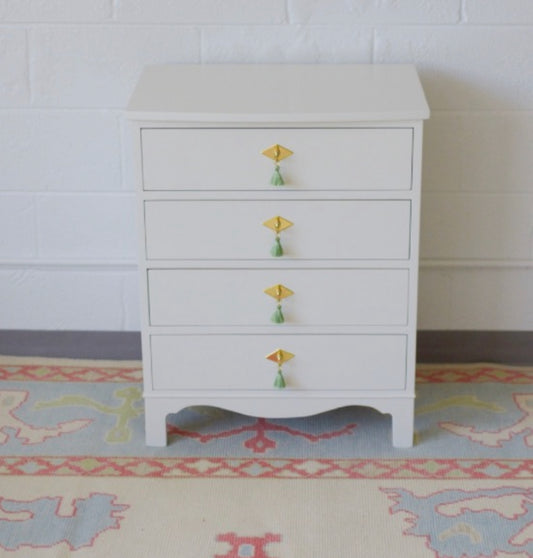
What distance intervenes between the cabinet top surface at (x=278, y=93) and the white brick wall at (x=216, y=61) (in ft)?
0.29

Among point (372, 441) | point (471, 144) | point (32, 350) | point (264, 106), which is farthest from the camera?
point (32, 350)

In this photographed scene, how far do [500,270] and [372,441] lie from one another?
594 mm

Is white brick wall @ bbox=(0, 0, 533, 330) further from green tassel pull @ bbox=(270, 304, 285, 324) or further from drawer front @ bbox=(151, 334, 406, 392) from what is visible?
green tassel pull @ bbox=(270, 304, 285, 324)

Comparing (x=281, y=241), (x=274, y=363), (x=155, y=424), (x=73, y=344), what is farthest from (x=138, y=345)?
(x=281, y=241)

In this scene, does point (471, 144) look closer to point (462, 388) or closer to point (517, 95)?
point (517, 95)

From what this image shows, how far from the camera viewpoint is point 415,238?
2279mm

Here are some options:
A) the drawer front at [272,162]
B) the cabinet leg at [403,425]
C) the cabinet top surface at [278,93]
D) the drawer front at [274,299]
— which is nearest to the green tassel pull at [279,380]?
the drawer front at [274,299]

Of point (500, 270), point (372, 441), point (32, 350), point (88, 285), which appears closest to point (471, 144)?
point (500, 270)

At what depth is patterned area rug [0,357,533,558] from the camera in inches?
A: 83.4

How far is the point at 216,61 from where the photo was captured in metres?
2.60

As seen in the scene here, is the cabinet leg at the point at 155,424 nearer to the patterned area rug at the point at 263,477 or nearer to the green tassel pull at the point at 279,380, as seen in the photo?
the patterned area rug at the point at 263,477

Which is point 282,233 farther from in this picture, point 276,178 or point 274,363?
point 274,363

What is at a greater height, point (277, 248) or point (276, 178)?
→ point (276, 178)

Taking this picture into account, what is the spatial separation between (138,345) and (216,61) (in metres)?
0.75
